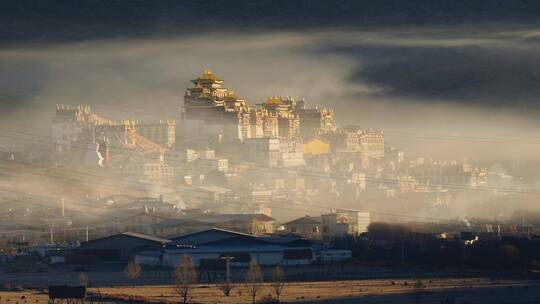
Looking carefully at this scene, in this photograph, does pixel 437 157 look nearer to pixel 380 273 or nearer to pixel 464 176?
pixel 464 176

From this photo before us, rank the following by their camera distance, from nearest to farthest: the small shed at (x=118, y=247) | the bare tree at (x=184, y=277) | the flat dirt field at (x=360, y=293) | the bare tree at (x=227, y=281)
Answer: the flat dirt field at (x=360, y=293), the bare tree at (x=184, y=277), the bare tree at (x=227, y=281), the small shed at (x=118, y=247)

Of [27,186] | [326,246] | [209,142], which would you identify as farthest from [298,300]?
[209,142]

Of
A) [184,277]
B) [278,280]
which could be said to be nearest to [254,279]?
[278,280]

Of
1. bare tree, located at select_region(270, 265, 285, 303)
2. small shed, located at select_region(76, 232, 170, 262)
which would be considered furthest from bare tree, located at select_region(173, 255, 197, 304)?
small shed, located at select_region(76, 232, 170, 262)

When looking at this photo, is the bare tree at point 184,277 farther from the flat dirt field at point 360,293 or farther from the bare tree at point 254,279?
the bare tree at point 254,279

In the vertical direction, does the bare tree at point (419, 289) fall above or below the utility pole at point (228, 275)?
below

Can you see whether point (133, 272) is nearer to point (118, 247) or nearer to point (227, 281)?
point (227, 281)

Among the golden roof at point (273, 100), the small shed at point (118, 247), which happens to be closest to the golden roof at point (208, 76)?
the golden roof at point (273, 100)
